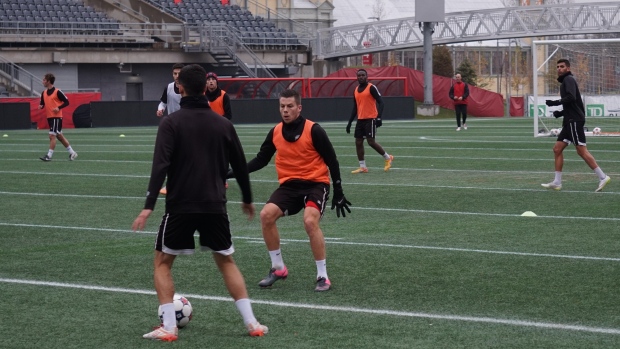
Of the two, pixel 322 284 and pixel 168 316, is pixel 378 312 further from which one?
pixel 168 316

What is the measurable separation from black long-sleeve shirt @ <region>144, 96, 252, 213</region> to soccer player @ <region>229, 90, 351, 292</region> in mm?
1786

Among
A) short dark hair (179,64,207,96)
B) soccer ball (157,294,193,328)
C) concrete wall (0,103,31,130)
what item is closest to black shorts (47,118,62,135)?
soccer ball (157,294,193,328)

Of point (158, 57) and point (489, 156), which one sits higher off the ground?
point (158, 57)

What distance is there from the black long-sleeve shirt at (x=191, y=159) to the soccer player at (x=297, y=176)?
5.86ft

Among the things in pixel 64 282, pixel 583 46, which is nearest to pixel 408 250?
pixel 64 282

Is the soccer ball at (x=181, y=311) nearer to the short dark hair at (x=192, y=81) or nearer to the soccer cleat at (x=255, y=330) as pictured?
the soccer cleat at (x=255, y=330)

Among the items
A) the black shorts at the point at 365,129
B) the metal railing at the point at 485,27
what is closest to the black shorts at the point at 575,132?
the black shorts at the point at 365,129

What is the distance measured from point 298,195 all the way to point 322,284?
0.81 metres

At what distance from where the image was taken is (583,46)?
31.1 metres

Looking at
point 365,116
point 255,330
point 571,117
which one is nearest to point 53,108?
point 365,116

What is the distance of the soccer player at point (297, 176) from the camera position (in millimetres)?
8492

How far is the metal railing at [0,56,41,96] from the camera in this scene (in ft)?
141

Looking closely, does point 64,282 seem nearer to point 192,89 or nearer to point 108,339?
point 108,339

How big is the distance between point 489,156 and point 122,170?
7544 mm
